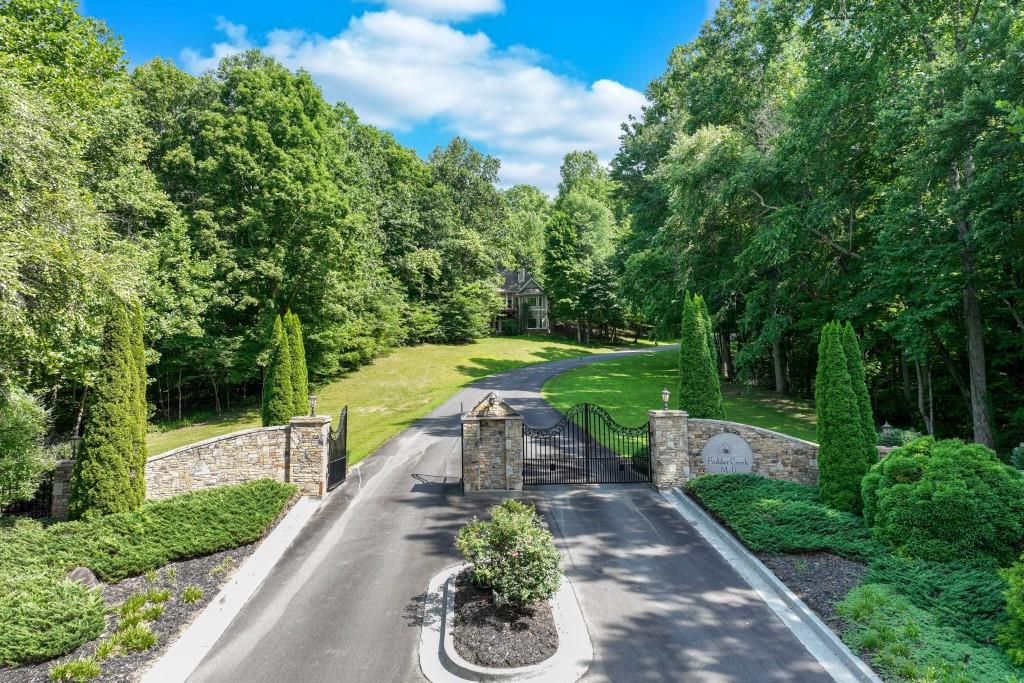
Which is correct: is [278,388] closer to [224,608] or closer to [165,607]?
[165,607]

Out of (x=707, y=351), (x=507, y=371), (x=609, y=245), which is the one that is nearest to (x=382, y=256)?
(x=507, y=371)

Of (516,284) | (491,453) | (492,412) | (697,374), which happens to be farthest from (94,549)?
(516,284)

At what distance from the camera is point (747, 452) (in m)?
13.7

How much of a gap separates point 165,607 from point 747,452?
12696 mm

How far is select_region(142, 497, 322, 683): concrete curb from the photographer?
22.5 feet

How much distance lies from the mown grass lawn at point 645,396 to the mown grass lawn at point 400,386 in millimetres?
7195

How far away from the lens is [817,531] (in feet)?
32.9

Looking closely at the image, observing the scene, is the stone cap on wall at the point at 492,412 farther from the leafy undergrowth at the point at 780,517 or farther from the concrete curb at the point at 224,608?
the leafy undergrowth at the point at 780,517

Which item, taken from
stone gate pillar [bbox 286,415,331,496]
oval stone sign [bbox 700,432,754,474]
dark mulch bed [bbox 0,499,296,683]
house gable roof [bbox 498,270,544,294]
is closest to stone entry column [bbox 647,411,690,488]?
oval stone sign [bbox 700,432,754,474]

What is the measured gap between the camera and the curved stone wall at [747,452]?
43.2 feet

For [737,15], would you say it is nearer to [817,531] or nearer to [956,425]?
[956,425]

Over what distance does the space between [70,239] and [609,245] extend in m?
55.8

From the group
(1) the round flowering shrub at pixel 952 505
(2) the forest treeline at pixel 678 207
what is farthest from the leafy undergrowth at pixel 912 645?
(2) the forest treeline at pixel 678 207

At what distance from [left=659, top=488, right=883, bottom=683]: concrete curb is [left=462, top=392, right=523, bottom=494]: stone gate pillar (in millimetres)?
4107
